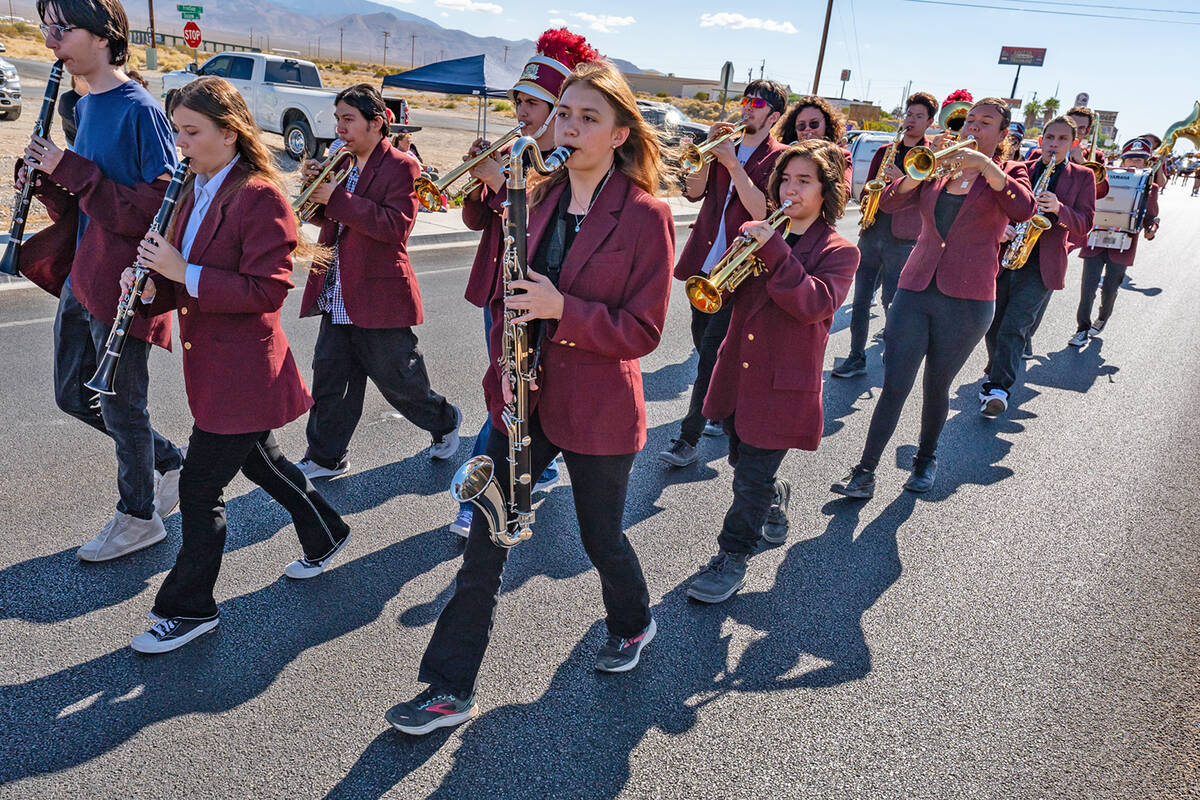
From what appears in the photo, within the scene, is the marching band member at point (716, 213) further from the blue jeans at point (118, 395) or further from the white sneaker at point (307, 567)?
the blue jeans at point (118, 395)

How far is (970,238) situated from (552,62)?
2.53 m

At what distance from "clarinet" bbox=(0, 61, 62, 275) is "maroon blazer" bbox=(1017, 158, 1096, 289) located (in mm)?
5736

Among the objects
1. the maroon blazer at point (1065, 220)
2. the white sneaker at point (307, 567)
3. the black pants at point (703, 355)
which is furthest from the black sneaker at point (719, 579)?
the maroon blazer at point (1065, 220)

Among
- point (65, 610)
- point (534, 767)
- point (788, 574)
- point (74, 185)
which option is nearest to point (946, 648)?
point (788, 574)

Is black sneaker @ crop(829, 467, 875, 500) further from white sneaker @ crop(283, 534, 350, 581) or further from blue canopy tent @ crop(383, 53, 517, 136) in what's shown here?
blue canopy tent @ crop(383, 53, 517, 136)

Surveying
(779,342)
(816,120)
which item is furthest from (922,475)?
(816,120)

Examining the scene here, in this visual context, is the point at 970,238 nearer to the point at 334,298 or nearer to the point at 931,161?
the point at 931,161

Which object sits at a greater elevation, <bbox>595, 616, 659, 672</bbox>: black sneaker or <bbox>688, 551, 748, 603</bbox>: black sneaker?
<bbox>688, 551, 748, 603</bbox>: black sneaker

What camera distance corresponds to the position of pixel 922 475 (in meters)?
5.04

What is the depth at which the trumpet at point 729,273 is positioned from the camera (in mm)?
A: 3195

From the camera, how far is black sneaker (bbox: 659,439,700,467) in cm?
504

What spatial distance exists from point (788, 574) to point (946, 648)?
29.8 inches

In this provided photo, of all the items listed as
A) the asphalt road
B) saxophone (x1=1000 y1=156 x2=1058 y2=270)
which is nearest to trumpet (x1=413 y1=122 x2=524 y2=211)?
the asphalt road

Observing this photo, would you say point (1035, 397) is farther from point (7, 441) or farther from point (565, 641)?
point (7, 441)
